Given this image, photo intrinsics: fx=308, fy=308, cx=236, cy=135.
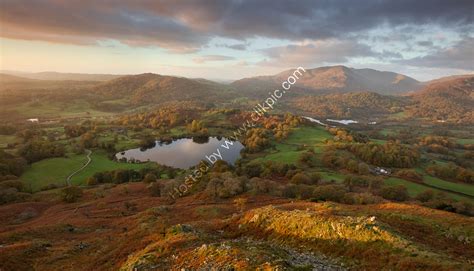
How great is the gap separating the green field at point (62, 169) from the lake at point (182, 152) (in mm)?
17253

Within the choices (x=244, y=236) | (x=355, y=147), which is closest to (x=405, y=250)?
(x=244, y=236)

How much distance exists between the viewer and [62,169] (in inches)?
4665

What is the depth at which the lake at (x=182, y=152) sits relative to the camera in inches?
5996

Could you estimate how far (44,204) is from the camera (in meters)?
74.0

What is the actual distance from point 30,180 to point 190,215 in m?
83.3

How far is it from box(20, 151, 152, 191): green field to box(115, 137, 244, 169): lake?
1725 cm

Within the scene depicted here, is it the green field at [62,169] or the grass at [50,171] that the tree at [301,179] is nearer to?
the green field at [62,169]

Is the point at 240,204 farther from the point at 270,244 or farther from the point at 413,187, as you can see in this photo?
the point at 413,187

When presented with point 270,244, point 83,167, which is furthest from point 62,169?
point 270,244

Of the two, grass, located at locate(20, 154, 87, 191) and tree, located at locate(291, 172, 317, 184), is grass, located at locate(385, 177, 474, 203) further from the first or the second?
grass, located at locate(20, 154, 87, 191)

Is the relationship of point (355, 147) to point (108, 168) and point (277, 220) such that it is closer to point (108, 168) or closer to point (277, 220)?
point (108, 168)

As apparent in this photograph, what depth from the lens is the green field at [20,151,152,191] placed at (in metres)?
107

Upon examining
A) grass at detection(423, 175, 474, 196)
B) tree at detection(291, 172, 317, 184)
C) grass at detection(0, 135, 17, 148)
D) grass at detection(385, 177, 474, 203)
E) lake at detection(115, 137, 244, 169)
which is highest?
tree at detection(291, 172, 317, 184)

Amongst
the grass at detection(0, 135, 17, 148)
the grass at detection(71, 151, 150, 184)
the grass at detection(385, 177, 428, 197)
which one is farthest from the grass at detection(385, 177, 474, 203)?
the grass at detection(0, 135, 17, 148)
